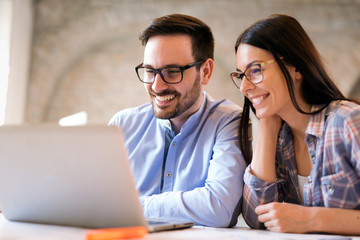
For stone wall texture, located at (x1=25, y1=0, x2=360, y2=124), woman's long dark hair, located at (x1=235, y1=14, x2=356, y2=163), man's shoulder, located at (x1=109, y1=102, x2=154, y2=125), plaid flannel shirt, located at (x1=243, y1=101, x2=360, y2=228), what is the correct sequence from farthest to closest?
stone wall texture, located at (x1=25, y1=0, x2=360, y2=124) < man's shoulder, located at (x1=109, y1=102, x2=154, y2=125) < woman's long dark hair, located at (x1=235, y1=14, x2=356, y2=163) < plaid flannel shirt, located at (x1=243, y1=101, x2=360, y2=228)

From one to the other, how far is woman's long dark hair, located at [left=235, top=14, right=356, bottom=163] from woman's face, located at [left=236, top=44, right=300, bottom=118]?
0.07 ft

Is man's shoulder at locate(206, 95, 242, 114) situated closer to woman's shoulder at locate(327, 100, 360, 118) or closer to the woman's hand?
woman's shoulder at locate(327, 100, 360, 118)

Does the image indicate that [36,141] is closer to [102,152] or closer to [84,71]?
[102,152]

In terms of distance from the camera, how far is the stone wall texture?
5395 millimetres

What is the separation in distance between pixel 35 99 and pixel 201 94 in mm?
3862

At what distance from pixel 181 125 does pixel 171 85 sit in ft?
0.74

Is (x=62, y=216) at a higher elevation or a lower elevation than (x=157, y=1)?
lower

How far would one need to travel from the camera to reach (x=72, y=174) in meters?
0.96

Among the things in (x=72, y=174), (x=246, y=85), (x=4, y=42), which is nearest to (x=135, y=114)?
(x=246, y=85)

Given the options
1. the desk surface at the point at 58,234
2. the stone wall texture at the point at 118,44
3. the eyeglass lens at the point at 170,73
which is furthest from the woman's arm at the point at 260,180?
the stone wall texture at the point at 118,44

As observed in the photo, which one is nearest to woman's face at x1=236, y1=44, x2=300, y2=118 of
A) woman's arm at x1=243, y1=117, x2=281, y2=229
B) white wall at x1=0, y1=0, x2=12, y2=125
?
woman's arm at x1=243, y1=117, x2=281, y2=229

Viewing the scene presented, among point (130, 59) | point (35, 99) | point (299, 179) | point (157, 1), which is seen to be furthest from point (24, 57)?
point (299, 179)

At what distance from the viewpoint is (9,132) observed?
0.98 metres

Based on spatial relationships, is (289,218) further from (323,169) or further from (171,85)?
(171,85)
